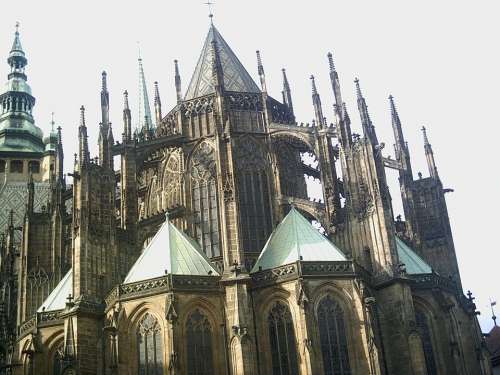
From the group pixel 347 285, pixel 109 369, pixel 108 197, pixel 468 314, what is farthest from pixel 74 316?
pixel 468 314

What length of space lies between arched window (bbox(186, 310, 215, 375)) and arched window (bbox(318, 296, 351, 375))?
14.5 ft

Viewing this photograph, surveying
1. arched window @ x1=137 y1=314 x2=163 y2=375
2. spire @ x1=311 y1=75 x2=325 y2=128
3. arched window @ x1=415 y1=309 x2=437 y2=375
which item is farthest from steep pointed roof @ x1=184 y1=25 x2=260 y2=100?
arched window @ x1=415 y1=309 x2=437 y2=375

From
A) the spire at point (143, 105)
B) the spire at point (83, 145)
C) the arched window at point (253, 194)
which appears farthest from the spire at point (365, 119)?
the spire at point (143, 105)

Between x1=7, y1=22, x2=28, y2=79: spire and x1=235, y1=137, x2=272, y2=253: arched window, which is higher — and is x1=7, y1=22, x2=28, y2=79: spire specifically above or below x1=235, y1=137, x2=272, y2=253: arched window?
above

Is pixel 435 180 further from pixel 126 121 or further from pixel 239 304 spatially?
A: pixel 126 121

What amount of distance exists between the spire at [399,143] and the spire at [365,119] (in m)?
4.83

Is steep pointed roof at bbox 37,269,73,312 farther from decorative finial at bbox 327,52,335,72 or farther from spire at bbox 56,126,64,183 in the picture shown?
decorative finial at bbox 327,52,335,72

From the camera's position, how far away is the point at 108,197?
34.6 meters

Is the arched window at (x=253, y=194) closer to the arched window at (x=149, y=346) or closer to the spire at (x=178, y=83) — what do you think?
the spire at (x=178, y=83)

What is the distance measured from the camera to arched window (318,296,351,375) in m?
29.2

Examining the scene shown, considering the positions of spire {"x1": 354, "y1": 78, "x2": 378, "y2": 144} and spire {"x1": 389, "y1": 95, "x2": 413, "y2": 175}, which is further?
spire {"x1": 389, "y1": 95, "x2": 413, "y2": 175}

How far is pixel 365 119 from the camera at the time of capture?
3522cm

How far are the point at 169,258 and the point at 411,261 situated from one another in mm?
11434

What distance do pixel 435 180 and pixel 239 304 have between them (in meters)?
14.4
